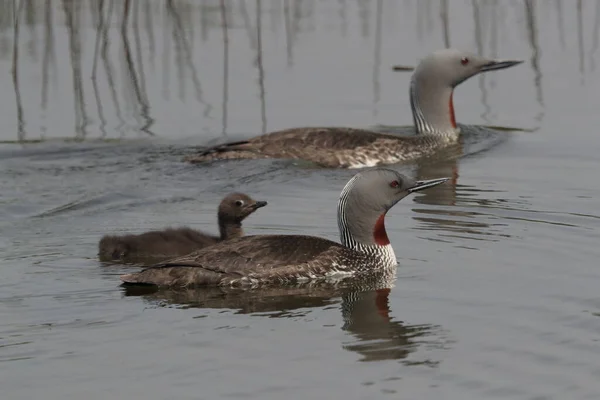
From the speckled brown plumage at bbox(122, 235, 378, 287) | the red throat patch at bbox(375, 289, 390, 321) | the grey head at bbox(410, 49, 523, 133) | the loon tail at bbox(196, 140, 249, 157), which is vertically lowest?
the red throat patch at bbox(375, 289, 390, 321)

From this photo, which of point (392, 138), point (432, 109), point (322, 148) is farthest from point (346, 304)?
point (432, 109)

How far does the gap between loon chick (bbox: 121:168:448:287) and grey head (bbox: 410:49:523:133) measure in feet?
16.6

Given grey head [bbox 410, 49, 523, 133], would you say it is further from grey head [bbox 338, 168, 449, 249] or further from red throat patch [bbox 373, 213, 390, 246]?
red throat patch [bbox 373, 213, 390, 246]

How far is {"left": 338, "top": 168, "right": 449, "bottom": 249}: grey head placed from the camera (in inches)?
391

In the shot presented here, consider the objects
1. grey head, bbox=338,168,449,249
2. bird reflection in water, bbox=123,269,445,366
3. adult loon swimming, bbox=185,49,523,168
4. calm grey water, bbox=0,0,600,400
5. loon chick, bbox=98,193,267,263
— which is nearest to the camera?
calm grey water, bbox=0,0,600,400

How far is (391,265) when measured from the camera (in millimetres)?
9945

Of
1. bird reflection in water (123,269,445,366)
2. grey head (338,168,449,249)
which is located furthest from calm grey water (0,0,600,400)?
grey head (338,168,449,249)

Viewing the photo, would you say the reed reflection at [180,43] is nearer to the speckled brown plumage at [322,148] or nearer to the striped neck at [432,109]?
the striped neck at [432,109]

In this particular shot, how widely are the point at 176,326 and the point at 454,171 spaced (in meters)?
5.96

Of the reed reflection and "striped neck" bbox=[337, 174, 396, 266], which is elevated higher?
the reed reflection

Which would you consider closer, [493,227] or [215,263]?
[215,263]

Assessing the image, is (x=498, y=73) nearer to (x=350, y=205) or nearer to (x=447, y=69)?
(x=447, y=69)

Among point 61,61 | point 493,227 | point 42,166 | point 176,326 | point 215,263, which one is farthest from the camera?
point 61,61

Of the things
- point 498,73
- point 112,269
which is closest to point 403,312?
point 112,269
